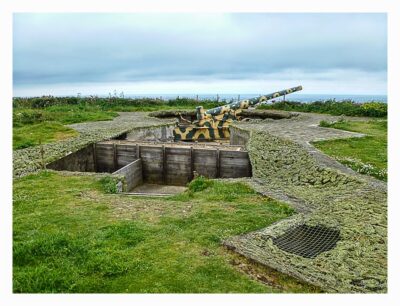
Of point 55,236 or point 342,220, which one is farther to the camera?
point 342,220

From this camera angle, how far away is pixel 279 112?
29016mm

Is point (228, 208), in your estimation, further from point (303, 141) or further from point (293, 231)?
point (303, 141)

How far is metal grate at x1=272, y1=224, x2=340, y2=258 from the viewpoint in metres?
6.91

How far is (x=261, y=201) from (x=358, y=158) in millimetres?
5207

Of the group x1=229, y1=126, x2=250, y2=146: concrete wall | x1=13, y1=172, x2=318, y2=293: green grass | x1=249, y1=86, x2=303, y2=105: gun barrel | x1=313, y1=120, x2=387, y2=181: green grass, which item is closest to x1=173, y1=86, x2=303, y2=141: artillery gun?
x1=229, y1=126, x2=250, y2=146: concrete wall

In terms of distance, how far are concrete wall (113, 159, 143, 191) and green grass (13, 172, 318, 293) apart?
4001 mm

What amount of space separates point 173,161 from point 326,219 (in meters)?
9.71

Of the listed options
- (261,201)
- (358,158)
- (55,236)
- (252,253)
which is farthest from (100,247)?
(358,158)

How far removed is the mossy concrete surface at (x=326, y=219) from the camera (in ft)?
19.4

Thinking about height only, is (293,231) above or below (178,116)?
below

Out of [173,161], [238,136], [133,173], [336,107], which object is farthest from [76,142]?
[336,107]

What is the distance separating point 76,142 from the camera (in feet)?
57.3

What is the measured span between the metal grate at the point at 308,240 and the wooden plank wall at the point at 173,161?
7966 mm

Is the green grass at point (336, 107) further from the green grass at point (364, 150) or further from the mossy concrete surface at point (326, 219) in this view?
the mossy concrete surface at point (326, 219)
